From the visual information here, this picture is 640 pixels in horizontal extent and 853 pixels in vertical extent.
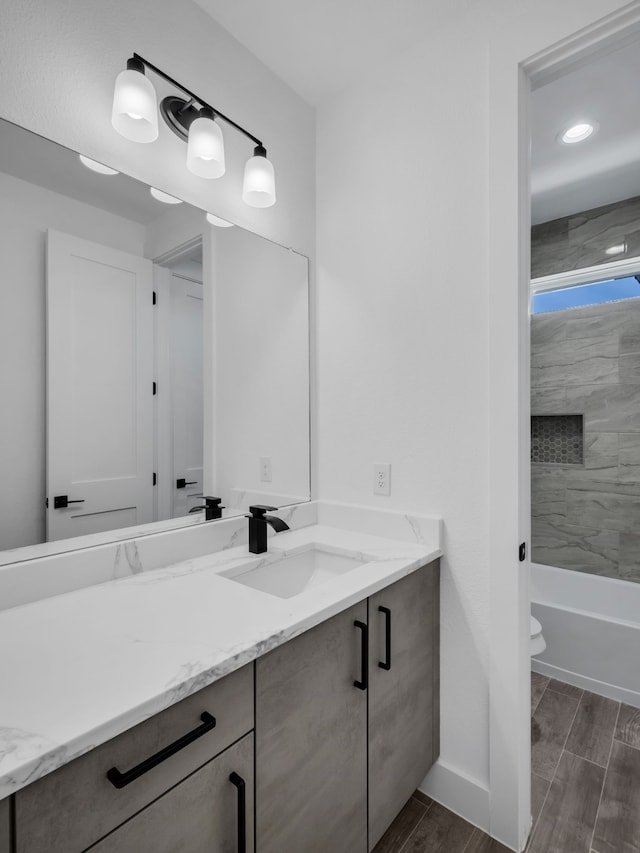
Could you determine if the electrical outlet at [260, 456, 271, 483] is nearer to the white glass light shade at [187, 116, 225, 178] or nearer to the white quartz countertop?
the white quartz countertop

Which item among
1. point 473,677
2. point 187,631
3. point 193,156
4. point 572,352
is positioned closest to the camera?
point 187,631

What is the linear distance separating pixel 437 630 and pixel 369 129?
5.86 ft

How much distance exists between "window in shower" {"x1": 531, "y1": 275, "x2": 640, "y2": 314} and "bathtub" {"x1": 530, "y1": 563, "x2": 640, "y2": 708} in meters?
1.70

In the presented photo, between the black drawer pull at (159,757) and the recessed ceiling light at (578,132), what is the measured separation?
2646 millimetres

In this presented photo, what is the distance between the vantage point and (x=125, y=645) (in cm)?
81

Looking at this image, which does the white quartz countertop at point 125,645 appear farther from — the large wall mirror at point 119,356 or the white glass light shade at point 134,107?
the white glass light shade at point 134,107

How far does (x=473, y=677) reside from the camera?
1.40 meters

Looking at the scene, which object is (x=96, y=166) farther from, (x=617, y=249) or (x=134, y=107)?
(x=617, y=249)

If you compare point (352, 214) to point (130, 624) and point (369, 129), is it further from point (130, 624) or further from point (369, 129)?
point (130, 624)

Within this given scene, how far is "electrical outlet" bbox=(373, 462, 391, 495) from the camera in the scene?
1.59 metres

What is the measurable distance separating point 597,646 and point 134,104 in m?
2.75

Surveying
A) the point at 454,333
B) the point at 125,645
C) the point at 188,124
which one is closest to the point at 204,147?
the point at 188,124

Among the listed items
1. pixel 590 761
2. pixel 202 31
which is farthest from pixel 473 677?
pixel 202 31

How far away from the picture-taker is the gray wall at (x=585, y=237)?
258 centimetres
